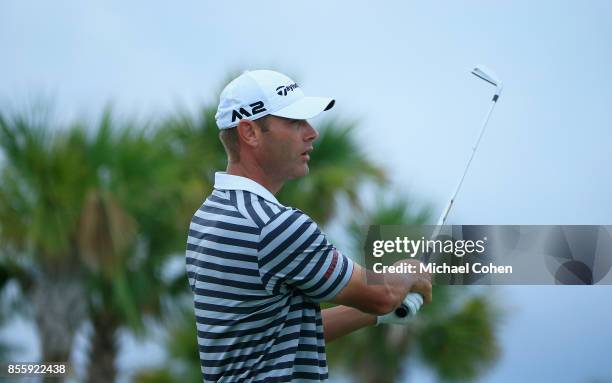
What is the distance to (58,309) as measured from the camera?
16.6 m

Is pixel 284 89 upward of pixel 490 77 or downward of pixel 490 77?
downward

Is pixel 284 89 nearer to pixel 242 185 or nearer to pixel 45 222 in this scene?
pixel 242 185

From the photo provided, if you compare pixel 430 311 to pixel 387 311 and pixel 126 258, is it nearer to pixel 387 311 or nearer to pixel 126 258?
pixel 126 258

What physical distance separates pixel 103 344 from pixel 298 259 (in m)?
13.9

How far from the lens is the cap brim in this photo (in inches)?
126

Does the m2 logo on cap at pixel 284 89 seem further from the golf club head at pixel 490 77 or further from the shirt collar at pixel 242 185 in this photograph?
the golf club head at pixel 490 77

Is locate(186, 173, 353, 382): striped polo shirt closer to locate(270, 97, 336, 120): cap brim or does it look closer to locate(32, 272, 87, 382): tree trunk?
locate(270, 97, 336, 120): cap brim

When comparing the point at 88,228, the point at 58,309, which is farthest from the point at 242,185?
the point at 58,309

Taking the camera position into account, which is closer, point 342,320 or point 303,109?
point 303,109

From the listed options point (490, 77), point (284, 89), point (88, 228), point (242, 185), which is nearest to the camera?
point (242, 185)

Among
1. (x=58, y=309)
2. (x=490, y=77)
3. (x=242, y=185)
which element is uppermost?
(x=58, y=309)

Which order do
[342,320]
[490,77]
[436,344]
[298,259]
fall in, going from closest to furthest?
[298,259] < [342,320] < [490,77] < [436,344]

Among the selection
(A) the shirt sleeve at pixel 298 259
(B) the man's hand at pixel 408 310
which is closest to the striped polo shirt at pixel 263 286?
(A) the shirt sleeve at pixel 298 259

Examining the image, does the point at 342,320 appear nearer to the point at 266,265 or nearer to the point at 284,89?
the point at 266,265
